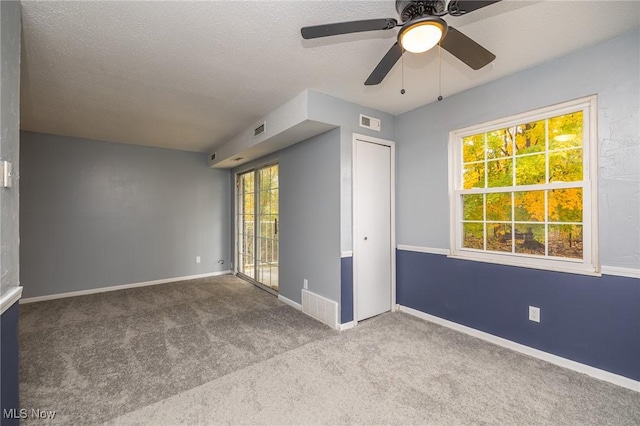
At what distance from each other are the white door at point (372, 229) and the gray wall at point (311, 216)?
0.24 m

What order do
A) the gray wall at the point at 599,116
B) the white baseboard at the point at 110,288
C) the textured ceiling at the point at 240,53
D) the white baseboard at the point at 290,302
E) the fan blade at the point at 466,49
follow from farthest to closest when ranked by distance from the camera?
the white baseboard at the point at 110,288 < the white baseboard at the point at 290,302 < the gray wall at the point at 599,116 < the textured ceiling at the point at 240,53 < the fan blade at the point at 466,49

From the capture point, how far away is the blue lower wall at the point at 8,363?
54.0 inches

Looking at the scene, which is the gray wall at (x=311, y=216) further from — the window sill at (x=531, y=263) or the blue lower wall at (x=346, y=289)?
the window sill at (x=531, y=263)

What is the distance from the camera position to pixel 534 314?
2.43 metres

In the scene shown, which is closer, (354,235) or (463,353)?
(463,353)

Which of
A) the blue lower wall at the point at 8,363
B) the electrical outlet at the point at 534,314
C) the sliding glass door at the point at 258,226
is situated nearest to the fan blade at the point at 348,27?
the blue lower wall at the point at 8,363

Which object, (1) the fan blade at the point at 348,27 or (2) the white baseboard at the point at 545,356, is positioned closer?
(1) the fan blade at the point at 348,27

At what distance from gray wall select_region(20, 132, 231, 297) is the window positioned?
4606mm

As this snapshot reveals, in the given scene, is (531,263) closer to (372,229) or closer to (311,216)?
(372,229)

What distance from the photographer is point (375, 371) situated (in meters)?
2.23

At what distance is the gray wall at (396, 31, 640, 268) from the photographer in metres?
1.98

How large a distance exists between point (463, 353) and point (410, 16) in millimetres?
2645

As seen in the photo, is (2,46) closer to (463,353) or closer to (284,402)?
(284,402)

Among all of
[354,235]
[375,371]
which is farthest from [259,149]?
[375,371]
